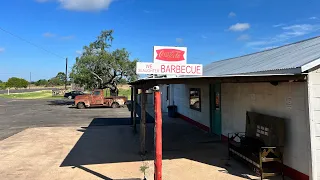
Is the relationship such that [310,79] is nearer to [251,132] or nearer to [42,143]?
[251,132]

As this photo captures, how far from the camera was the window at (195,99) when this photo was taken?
13373 millimetres

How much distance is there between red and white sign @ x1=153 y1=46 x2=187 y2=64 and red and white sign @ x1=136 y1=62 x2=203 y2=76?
413mm

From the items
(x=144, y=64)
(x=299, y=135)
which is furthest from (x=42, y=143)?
(x=299, y=135)

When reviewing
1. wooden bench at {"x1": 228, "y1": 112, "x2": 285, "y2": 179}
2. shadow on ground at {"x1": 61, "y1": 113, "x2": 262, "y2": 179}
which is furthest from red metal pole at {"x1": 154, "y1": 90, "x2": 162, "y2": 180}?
wooden bench at {"x1": 228, "y1": 112, "x2": 285, "y2": 179}

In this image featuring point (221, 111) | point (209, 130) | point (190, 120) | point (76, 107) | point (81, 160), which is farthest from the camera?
point (76, 107)

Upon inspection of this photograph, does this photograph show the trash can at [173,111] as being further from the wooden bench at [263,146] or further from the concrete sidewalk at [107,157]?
the wooden bench at [263,146]

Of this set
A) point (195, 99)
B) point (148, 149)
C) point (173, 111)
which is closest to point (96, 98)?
point (173, 111)

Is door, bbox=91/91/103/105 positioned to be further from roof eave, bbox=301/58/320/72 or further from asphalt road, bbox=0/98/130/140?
roof eave, bbox=301/58/320/72

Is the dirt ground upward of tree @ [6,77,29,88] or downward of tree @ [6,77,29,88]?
downward

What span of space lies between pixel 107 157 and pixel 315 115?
5944mm

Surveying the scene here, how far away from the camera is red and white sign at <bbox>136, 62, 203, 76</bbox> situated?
9.07 m

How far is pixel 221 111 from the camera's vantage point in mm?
10664

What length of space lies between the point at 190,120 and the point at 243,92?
669 centimetres

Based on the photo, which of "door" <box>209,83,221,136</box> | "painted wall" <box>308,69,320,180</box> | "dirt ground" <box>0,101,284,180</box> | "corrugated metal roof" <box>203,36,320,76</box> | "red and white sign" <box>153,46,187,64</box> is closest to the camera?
"painted wall" <box>308,69,320,180</box>
